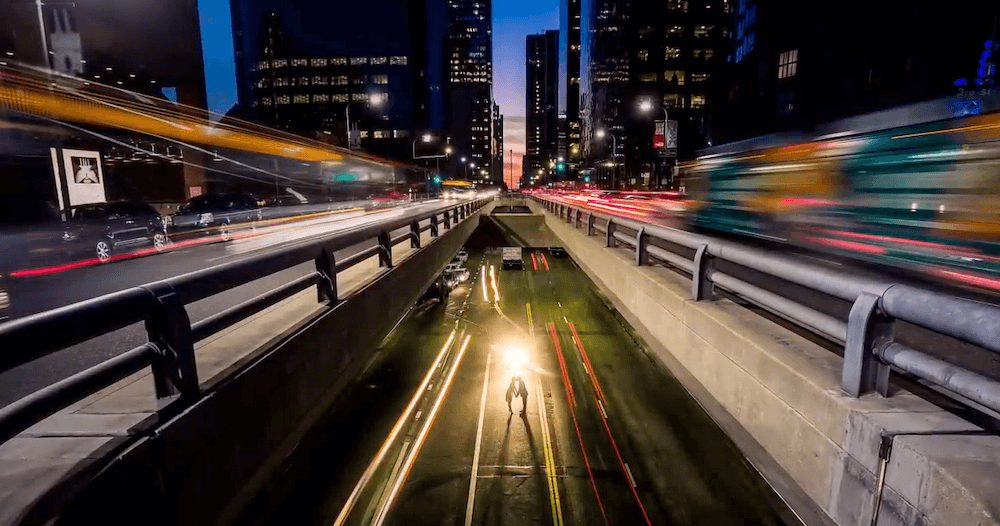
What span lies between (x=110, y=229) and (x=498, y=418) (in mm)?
15883

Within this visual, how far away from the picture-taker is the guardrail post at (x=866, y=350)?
10.8ft

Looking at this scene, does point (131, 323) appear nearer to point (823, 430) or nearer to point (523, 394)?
point (523, 394)

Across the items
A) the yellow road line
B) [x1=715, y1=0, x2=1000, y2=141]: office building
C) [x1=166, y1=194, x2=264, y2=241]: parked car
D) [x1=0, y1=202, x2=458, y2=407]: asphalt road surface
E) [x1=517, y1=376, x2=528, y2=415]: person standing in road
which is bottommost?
the yellow road line

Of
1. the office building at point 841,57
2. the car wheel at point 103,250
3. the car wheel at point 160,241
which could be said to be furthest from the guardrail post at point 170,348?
the office building at point 841,57

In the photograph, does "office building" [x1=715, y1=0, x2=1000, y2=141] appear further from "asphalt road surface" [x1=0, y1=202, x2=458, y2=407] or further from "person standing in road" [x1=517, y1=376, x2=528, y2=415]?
"person standing in road" [x1=517, y1=376, x2=528, y2=415]

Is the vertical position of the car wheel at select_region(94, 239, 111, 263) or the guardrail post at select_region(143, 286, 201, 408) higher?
the guardrail post at select_region(143, 286, 201, 408)

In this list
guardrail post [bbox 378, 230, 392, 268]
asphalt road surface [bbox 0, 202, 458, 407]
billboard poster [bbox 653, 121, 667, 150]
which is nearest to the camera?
asphalt road surface [bbox 0, 202, 458, 407]

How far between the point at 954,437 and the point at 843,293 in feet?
3.87

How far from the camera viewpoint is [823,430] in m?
3.44

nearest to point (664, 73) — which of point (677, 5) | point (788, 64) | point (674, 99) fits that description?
A: point (674, 99)

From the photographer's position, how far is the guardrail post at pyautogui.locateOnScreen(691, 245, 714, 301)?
613 cm

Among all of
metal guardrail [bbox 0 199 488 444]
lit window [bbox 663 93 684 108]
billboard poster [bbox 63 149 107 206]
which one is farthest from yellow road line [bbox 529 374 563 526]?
lit window [bbox 663 93 684 108]

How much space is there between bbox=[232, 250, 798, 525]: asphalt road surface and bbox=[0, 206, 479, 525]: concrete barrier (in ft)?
1.14

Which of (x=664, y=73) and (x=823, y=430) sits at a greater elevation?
(x=664, y=73)
